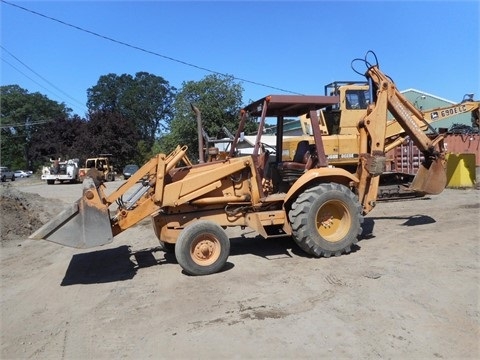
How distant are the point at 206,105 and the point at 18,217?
83.5 feet

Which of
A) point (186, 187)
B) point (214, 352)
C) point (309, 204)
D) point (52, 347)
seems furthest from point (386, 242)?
point (52, 347)

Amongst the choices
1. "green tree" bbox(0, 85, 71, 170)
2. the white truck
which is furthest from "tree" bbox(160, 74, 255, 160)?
"green tree" bbox(0, 85, 71, 170)

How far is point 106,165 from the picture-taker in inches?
1582

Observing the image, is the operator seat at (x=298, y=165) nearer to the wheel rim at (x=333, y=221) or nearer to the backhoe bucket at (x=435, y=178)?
the wheel rim at (x=333, y=221)

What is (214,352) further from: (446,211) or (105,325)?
(446,211)

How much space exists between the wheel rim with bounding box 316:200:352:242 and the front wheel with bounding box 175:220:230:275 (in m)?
1.75

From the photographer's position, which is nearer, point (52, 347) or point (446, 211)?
point (52, 347)

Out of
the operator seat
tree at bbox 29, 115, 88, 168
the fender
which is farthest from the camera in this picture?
tree at bbox 29, 115, 88, 168

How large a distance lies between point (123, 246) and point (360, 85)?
922cm

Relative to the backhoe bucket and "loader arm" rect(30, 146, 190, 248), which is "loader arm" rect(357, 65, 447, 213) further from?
"loader arm" rect(30, 146, 190, 248)

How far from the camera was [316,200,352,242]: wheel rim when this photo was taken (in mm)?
7609

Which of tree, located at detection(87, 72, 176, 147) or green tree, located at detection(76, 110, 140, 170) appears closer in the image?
green tree, located at detection(76, 110, 140, 170)

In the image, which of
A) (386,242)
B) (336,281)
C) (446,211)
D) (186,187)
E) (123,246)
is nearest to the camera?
(336,281)

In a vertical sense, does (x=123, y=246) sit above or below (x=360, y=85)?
below
